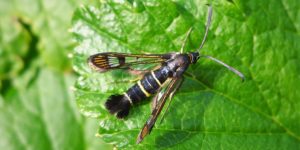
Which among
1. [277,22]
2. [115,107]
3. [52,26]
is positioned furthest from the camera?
[52,26]

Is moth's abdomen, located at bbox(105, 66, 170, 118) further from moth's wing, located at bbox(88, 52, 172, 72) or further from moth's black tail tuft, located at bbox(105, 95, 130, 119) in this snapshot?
moth's wing, located at bbox(88, 52, 172, 72)

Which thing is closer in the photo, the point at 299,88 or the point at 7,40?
the point at 299,88

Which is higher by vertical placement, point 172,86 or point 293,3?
point 293,3

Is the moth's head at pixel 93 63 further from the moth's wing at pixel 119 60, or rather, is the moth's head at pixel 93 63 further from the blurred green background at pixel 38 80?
the blurred green background at pixel 38 80

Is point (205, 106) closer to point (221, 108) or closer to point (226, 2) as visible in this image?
point (221, 108)

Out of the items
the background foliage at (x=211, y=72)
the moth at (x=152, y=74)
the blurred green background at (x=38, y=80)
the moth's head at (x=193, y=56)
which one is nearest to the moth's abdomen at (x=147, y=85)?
the moth at (x=152, y=74)

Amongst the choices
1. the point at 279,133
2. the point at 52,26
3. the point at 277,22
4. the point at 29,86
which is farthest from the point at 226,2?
the point at 29,86
